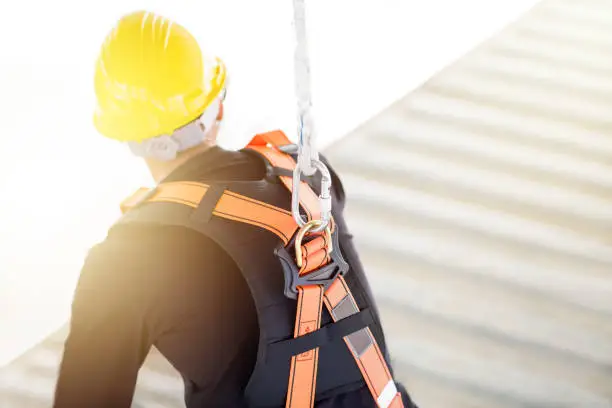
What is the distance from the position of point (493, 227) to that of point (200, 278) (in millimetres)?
1549

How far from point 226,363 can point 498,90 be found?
2.16 meters

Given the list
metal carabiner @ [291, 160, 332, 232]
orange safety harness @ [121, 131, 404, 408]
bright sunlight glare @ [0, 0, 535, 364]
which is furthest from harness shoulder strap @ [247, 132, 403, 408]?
bright sunlight glare @ [0, 0, 535, 364]

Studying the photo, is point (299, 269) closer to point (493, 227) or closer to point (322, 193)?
point (322, 193)

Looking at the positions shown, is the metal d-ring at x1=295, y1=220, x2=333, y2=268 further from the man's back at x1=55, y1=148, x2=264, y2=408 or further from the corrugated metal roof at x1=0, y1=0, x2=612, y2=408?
the corrugated metal roof at x1=0, y1=0, x2=612, y2=408

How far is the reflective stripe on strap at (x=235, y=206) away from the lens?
999 mm

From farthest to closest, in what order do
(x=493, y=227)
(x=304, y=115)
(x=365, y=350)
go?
1. (x=493, y=227)
2. (x=365, y=350)
3. (x=304, y=115)

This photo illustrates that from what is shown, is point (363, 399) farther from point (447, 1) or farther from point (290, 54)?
point (447, 1)

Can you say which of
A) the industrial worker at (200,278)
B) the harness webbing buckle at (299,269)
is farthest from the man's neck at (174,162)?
the harness webbing buckle at (299,269)

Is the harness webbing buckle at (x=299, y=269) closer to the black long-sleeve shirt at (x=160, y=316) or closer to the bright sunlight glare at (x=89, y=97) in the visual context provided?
the black long-sleeve shirt at (x=160, y=316)

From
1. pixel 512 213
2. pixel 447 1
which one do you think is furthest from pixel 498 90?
pixel 512 213

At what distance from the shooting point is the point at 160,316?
1.02 metres

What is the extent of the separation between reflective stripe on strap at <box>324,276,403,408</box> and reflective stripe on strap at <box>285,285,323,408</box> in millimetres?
44

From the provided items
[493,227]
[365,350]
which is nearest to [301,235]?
[365,350]

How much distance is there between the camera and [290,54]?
2299 mm
